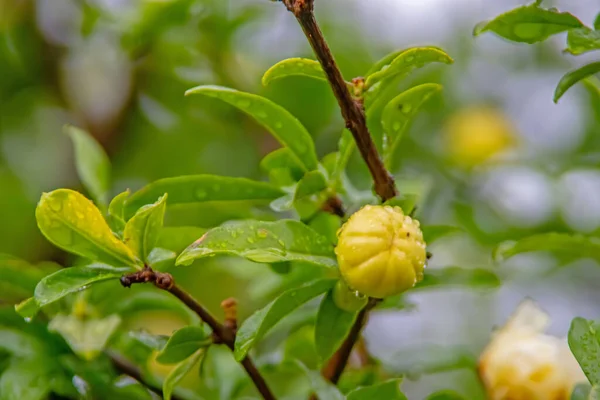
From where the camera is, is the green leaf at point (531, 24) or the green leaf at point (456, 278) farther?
the green leaf at point (456, 278)

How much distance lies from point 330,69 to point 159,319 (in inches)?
42.6

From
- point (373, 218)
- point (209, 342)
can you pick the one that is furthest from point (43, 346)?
point (373, 218)

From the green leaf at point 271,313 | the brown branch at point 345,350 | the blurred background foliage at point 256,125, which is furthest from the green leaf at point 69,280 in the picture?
the blurred background foliage at point 256,125

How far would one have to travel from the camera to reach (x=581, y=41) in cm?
67

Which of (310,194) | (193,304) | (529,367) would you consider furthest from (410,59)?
(529,367)

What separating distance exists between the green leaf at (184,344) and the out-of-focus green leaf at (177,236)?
0.10 m

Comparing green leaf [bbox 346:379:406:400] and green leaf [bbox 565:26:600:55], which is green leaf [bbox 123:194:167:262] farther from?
green leaf [bbox 565:26:600:55]

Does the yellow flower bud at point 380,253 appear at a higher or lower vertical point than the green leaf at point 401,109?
lower

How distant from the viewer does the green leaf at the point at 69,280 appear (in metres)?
0.63

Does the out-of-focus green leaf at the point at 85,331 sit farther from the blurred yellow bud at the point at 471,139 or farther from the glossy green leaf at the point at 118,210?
the blurred yellow bud at the point at 471,139

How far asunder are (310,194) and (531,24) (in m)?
0.25

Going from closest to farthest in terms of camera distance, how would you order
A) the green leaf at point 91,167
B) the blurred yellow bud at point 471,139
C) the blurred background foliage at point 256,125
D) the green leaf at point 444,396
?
the green leaf at point 444,396 → the green leaf at point 91,167 → the blurred background foliage at point 256,125 → the blurred yellow bud at point 471,139

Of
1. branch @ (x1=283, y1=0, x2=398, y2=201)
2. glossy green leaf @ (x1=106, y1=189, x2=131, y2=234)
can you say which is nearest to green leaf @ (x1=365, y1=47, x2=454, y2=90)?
branch @ (x1=283, y1=0, x2=398, y2=201)

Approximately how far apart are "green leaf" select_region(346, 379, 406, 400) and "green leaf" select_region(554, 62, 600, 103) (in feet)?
0.96
